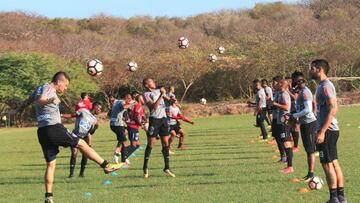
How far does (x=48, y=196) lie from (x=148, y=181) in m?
2.77

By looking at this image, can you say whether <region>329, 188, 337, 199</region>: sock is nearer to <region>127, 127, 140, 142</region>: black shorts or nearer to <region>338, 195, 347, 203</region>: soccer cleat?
<region>338, 195, 347, 203</region>: soccer cleat

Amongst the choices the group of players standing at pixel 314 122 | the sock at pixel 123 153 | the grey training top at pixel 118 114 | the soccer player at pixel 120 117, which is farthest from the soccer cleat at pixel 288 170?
the grey training top at pixel 118 114

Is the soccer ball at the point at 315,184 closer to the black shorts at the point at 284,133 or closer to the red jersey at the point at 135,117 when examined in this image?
the black shorts at the point at 284,133

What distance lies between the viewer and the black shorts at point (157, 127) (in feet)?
41.0

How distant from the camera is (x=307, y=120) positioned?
11.2 meters

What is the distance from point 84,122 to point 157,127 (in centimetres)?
144

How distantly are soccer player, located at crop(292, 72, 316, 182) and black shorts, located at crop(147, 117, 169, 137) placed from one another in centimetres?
279

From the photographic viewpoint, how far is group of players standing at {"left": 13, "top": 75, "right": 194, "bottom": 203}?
31.7 feet

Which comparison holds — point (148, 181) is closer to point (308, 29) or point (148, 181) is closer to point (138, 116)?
point (138, 116)

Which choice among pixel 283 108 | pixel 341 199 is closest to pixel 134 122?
pixel 283 108

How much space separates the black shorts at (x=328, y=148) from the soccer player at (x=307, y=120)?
2.00m

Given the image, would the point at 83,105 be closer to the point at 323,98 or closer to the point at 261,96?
the point at 323,98

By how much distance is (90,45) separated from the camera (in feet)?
232

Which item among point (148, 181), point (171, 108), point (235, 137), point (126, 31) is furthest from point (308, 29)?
point (148, 181)
